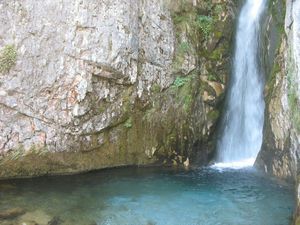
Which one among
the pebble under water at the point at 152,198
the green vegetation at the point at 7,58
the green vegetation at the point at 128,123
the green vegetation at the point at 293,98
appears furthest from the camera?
the green vegetation at the point at 128,123

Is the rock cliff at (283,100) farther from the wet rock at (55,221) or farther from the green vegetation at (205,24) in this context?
the wet rock at (55,221)

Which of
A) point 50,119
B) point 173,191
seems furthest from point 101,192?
point 50,119

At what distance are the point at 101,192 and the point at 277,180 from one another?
3599 mm

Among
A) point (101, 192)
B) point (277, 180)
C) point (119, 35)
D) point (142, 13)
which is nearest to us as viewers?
point (101, 192)

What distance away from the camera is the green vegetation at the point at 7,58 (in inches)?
284

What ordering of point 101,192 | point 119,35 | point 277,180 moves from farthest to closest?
point 119,35, point 277,180, point 101,192

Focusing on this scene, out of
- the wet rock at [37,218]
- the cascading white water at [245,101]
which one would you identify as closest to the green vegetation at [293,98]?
the cascading white water at [245,101]

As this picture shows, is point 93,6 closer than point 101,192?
No

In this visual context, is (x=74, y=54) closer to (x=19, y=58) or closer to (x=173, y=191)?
(x=19, y=58)

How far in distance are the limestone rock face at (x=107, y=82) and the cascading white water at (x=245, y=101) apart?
0.46 m

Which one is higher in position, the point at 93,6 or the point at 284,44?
the point at 93,6

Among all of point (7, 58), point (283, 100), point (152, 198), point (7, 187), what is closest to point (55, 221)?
point (152, 198)

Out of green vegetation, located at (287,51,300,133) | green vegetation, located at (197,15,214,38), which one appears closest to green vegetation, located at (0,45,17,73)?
green vegetation, located at (197,15,214,38)

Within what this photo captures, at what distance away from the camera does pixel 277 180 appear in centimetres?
759
